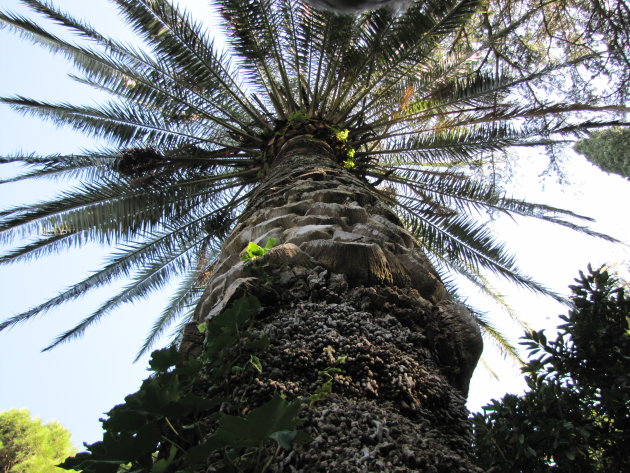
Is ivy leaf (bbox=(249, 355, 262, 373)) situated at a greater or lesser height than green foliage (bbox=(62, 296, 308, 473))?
greater

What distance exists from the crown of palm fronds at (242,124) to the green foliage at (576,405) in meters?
3.83

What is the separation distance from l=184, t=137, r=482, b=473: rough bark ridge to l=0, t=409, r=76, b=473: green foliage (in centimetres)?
708

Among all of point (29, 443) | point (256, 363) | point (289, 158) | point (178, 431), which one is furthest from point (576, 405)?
point (29, 443)

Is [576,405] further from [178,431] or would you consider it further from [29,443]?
[29,443]

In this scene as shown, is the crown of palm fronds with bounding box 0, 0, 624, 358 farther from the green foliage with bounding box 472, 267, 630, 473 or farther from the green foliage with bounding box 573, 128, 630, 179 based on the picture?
the green foliage with bounding box 573, 128, 630, 179

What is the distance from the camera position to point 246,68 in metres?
6.94

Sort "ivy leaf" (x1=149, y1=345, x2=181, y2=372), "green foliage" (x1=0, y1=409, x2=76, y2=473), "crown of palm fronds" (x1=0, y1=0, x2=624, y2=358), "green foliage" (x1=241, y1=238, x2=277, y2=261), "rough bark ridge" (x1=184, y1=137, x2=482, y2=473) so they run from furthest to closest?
"green foliage" (x1=0, y1=409, x2=76, y2=473), "crown of palm fronds" (x1=0, y1=0, x2=624, y2=358), "green foliage" (x1=241, y1=238, x2=277, y2=261), "ivy leaf" (x1=149, y1=345, x2=181, y2=372), "rough bark ridge" (x1=184, y1=137, x2=482, y2=473)

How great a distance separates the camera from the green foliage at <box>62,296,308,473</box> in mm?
1100

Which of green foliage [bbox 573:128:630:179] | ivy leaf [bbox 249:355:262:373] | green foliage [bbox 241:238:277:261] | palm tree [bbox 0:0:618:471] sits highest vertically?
green foliage [bbox 573:128:630:179]

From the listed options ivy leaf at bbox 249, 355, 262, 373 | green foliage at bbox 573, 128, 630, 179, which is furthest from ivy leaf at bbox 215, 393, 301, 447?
green foliage at bbox 573, 128, 630, 179

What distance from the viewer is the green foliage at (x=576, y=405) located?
155 cm

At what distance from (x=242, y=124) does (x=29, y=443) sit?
6.79 metres

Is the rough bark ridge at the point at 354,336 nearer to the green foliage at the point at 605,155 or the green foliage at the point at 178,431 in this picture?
the green foliage at the point at 178,431

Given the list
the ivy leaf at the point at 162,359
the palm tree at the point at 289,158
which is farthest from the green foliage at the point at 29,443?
the ivy leaf at the point at 162,359
